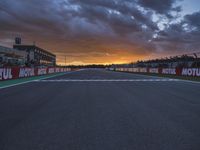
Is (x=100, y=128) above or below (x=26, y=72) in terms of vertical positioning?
below

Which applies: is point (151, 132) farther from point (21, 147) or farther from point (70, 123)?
point (21, 147)

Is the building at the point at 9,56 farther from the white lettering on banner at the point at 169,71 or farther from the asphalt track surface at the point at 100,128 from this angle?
the asphalt track surface at the point at 100,128

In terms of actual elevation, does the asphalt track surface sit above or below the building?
below

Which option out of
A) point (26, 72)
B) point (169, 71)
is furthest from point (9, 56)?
point (169, 71)

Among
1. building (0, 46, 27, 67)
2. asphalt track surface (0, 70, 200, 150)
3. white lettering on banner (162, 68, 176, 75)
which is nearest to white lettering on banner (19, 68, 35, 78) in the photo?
asphalt track surface (0, 70, 200, 150)

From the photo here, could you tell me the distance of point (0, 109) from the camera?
657cm

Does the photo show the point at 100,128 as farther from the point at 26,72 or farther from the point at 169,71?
the point at 169,71

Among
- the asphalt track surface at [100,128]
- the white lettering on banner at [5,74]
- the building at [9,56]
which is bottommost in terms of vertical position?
the asphalt track surface at [100,128]

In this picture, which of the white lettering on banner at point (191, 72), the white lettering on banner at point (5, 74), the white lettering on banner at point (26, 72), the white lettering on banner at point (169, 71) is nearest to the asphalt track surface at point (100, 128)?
the white lettering on banner at point (5, 74)

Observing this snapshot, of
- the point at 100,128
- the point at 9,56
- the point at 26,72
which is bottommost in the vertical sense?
the point at 100,128

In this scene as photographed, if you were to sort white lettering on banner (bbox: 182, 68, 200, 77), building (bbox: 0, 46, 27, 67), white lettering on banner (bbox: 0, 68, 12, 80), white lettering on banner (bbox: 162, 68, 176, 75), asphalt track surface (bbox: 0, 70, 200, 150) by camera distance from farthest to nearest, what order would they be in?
1. building (bbox: 0, 46, 27, 67)
2. white lettering on banner (bbox: 162, 68, 176, 75)
3. white lettering on banner (bbox: 182, 68, 200, 77)
4. white lettering on banner (bbox: 0, 68, 12, 80)
5. asphalt track surface (bbox: 0, 70, 200, 150)

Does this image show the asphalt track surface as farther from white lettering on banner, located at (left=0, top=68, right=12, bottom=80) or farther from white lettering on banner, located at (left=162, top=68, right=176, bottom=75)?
white lettering on banner, located at (left=162, top=68, right=176, bottom=75)

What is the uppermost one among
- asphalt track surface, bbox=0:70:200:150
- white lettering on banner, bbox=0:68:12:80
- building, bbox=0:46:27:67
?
building, bbox=0:46:27:67

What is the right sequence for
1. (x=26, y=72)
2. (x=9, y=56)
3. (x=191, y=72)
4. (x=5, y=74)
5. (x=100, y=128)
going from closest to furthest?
(x=100, y=128) → (x=5, y=74) → (x=191, y=72) → (x=26, y=72) → (x=9, y=56)
